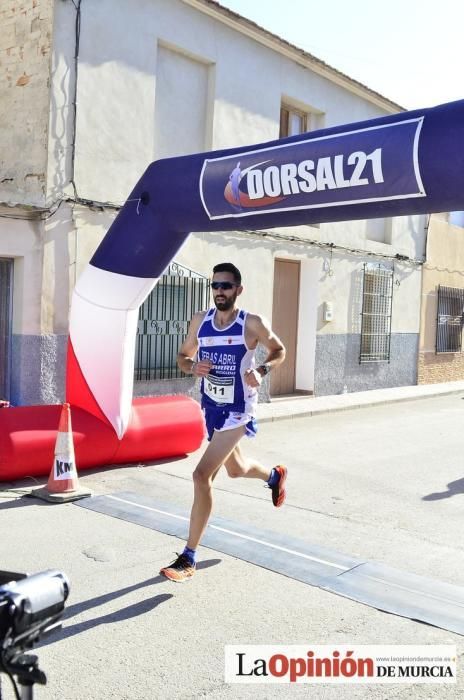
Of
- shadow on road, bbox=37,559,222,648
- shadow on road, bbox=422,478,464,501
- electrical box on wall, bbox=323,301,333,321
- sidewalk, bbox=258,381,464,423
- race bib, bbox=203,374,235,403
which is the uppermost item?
electrical box on wall, bbox=323,301,333,321

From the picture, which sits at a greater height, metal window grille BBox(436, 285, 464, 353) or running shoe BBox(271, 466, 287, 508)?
metal window grille BBox(436, 285, 464, 353)

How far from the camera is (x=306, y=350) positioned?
46.8ft

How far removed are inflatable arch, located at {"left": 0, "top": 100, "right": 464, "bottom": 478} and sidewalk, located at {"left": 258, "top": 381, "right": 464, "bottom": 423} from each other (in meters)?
4.08

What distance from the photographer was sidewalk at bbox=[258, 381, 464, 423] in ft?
39.8

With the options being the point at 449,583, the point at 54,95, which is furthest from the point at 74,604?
the point at 54,95

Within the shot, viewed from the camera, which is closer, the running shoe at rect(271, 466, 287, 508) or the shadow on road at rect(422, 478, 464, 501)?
the running shoe at rect(271, 466, 287, 508)

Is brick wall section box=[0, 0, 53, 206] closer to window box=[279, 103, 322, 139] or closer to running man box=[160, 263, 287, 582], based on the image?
window box=[279, 103, 322, 139]

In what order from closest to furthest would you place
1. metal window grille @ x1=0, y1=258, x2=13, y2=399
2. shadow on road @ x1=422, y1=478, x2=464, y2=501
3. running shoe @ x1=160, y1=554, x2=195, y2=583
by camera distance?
running shoe @ x1=160, y1=554, x2=195, y2=583
shadow on road @ x1=422, y1=478, x2=464, y2=501
metal window grille @ x1=0, y1=258, x2=13, y2=399

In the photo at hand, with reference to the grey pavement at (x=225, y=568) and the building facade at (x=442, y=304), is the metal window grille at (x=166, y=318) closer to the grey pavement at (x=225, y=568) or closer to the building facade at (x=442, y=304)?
the grey pavement at (x=225, y=568)

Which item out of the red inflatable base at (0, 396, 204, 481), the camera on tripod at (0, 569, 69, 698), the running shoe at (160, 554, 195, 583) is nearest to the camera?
the camera on tripod at (0, 569, 69, 698)

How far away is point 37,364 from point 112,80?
404 centimetres

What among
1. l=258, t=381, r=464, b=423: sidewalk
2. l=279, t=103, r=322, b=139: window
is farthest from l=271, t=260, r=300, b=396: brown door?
l=279, t=103, r=322, b=139: window

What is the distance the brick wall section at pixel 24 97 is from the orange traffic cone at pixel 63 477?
3929 millimetres

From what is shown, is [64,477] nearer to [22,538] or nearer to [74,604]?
[22,538]
